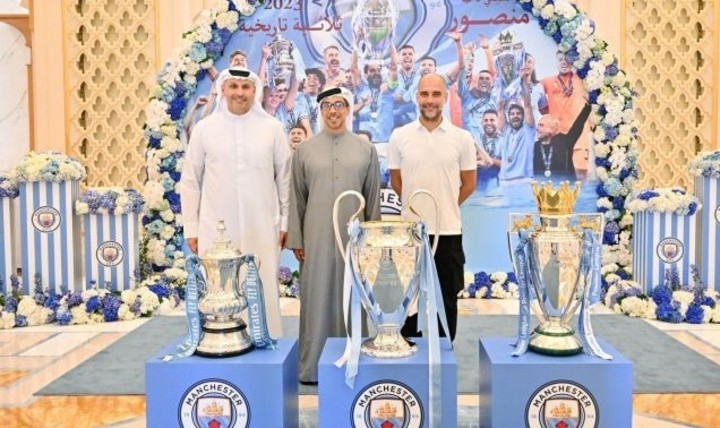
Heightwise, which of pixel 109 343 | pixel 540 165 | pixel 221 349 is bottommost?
pixel 109 343

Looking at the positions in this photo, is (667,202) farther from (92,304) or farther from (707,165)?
(92,304)

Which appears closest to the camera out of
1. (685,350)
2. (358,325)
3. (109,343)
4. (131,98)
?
(358,325)

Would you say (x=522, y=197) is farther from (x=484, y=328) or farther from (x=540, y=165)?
(x=484, y=328)

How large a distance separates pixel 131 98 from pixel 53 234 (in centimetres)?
245

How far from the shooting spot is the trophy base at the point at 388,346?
2252mm

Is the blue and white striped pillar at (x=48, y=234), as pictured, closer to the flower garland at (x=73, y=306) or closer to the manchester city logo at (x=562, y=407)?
the flower garland at (x=73, y=306)

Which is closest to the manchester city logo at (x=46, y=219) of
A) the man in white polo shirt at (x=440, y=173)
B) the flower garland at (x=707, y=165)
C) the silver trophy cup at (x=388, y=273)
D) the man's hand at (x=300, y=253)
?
the man's hand at (x=300, y=253)

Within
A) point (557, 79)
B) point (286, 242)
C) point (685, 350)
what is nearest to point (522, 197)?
point (557, 79)

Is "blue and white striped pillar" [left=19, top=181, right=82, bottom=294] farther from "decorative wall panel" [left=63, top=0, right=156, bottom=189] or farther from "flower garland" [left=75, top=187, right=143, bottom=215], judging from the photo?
"decorative wall panel" [left=63, top=0, right=156, bottom=189]

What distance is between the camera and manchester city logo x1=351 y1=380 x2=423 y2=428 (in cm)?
218

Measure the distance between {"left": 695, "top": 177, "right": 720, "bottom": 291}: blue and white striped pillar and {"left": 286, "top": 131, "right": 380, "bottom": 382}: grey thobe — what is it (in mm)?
2791

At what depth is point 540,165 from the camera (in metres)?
5.84

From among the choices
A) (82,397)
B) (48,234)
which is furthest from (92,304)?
(82,397)

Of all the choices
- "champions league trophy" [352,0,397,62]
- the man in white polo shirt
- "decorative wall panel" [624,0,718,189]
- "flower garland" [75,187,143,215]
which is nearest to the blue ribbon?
the man in white polo shirt
